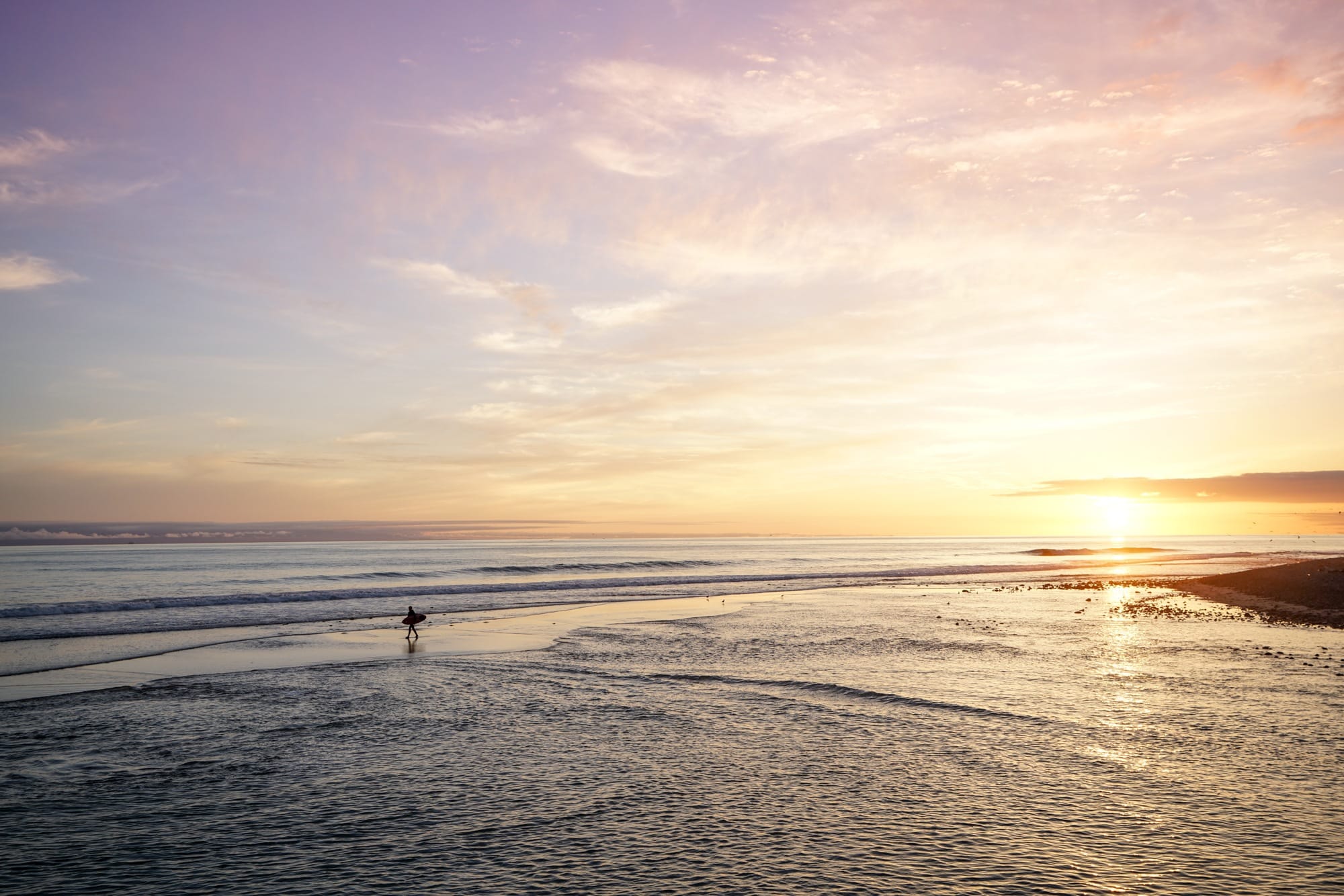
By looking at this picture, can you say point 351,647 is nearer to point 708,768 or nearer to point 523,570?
point 708,768

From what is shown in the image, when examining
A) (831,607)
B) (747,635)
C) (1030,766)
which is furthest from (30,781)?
(831,607)

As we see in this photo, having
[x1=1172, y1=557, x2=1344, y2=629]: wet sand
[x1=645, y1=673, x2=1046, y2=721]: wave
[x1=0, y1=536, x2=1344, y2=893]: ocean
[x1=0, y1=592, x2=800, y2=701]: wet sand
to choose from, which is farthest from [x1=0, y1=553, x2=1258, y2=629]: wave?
[x1=645, y1=673, x2=1046, y2=721]: wave

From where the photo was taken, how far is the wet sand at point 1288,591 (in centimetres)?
3466

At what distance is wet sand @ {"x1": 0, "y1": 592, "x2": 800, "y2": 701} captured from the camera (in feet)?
76.3

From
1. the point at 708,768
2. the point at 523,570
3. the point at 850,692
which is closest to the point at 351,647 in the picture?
the point at 850,692

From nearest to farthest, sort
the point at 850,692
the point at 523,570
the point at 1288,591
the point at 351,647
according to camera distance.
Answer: the point at 850,692
the point at 351,647
the point at 1288,591
the point at 523,570

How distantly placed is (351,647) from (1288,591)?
46.7m

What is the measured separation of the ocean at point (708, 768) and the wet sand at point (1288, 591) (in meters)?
5.12

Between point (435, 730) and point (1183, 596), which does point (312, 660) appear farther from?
point (1183, 596)

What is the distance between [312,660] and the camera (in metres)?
26.6

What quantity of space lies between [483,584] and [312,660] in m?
41.3

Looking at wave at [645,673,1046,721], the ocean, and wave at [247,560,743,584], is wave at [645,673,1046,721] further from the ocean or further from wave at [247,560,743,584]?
wave at [247,560,743,584]

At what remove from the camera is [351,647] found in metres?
30.2

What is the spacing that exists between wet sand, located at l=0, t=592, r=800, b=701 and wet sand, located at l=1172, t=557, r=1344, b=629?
26.9 m
